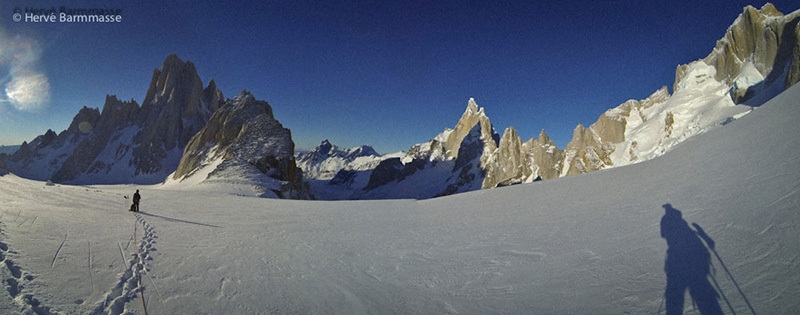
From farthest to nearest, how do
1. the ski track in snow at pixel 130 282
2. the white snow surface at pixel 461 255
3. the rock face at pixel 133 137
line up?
the rock face at pixel 133 137 < the white snow surface at pixel 461 255 < the ski track in snow at pixel 130 282

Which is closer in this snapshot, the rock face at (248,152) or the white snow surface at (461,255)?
the white snow surface at (461,255)

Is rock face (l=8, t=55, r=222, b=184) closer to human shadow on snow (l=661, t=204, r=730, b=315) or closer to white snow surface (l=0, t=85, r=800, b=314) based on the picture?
white snow surface (l=0, t=85, r=800, b=314)

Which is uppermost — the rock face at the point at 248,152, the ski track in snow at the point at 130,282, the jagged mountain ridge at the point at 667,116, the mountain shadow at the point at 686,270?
the jagged mountain ridge at the point at 667,116

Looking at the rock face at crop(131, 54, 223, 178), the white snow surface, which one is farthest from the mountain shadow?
the rock face at crop(131, 54, 223, 178)

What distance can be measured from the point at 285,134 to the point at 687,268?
56086mm

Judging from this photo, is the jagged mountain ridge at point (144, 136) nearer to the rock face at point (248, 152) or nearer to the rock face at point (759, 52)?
the rock face at point (248, 152)

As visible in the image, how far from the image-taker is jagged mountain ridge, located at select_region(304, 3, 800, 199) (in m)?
80.8

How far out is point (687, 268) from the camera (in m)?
5.93

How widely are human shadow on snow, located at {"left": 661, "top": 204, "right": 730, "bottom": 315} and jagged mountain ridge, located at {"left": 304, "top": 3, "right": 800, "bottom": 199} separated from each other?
9328 cm

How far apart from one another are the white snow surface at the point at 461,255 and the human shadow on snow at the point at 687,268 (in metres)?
0.13

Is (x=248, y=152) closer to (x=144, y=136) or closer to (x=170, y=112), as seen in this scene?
(x=170, y=112)

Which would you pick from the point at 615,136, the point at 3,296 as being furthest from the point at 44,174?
the point at 615,136

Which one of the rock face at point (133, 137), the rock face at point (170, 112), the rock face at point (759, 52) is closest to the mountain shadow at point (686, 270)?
the rock face at point (759, 52)

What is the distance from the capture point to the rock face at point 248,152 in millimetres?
42375
